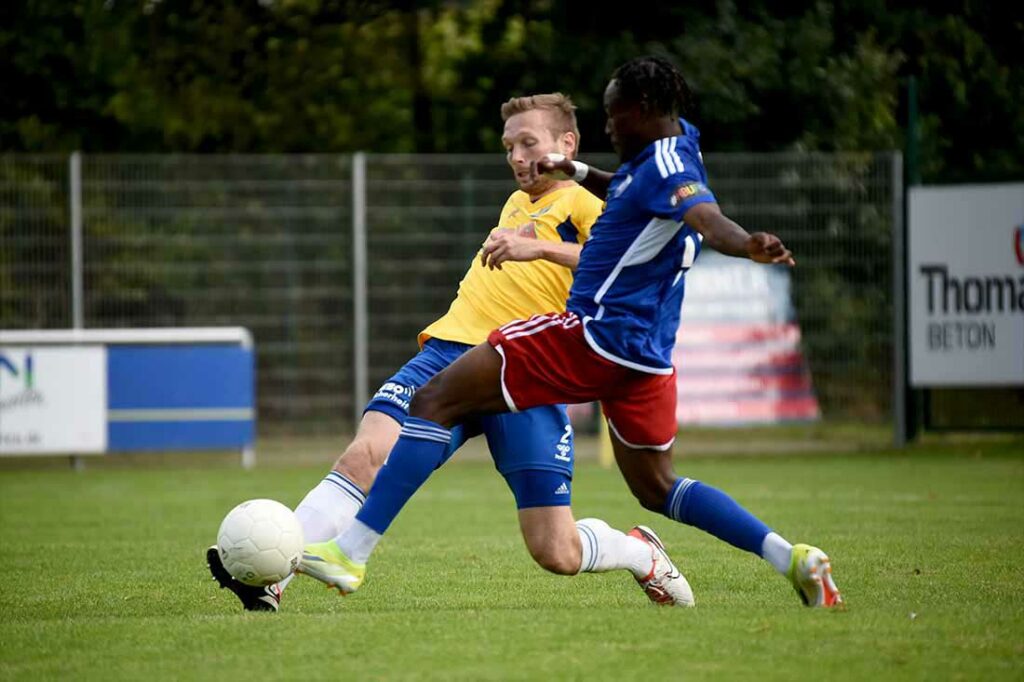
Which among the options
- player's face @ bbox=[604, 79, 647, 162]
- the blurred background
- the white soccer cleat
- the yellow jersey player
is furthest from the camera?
the blurred background

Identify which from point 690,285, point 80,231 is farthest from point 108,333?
point 690,285

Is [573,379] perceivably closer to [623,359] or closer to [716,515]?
[623,359]

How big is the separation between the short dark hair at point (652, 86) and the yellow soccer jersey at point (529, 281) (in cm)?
91

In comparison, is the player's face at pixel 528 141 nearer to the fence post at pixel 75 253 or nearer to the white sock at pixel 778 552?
the white sock at pixel 778 552

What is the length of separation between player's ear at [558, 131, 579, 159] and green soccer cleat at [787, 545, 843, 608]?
81.2 inches

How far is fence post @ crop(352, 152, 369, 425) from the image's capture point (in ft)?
60.0

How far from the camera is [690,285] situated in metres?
18.5

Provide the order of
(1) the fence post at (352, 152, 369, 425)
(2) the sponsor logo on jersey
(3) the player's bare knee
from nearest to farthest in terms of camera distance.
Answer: (2) the sponsor logo on jersey
(3) the player's bare knee
(1) the fence post at (352, 152, 369, 425)

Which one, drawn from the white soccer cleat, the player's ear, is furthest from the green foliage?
the white soccer cleat

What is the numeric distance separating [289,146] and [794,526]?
15.6 metres

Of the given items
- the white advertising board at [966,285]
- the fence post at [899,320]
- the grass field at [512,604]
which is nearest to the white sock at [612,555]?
the grass field at [512,604]

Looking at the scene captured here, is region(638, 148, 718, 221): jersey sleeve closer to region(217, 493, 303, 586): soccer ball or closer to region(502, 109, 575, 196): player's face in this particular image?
region(502, 109, 575, 196): player's face

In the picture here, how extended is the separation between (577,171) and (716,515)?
1533mm

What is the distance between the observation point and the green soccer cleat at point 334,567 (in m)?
6.26
